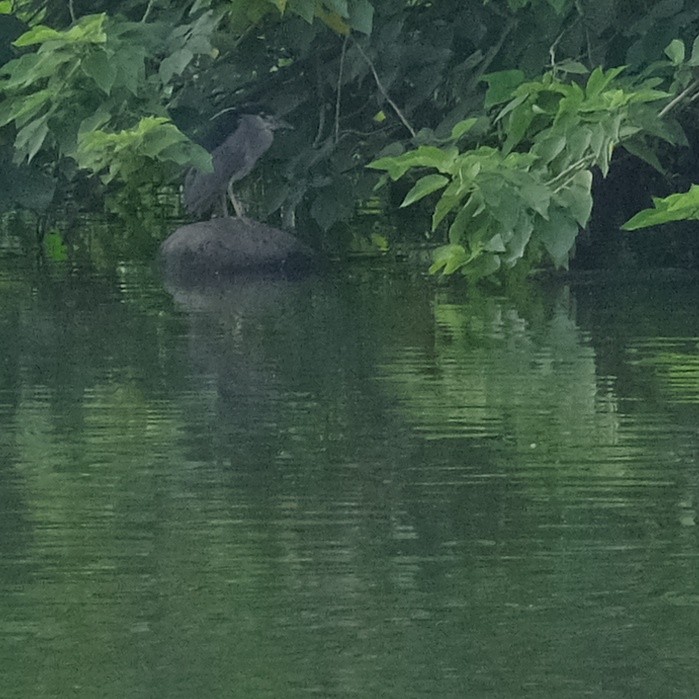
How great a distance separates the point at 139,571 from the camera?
164 inches

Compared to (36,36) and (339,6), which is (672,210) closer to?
(339,6)

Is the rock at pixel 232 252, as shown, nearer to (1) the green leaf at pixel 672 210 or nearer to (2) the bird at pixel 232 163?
(2) the bird at pixel 232 163

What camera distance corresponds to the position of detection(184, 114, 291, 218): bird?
452 inches

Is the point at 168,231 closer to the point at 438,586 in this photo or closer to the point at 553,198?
the point at 553,198

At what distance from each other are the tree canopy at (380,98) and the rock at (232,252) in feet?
0.95

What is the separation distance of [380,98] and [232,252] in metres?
1.40

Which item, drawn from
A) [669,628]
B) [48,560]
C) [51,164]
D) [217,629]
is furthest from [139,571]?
[51,164]

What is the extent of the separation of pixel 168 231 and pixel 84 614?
33.7 ft

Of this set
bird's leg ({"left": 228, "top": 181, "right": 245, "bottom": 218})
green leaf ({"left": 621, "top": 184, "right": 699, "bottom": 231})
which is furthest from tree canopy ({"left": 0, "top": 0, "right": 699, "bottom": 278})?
green leaf ({"left": 621, "top": 184, "right": 699, "bottom": 231})

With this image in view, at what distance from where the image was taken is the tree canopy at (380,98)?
Result: 324 inches

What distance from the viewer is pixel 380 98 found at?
1100 centimetres

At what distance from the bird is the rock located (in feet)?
1.01

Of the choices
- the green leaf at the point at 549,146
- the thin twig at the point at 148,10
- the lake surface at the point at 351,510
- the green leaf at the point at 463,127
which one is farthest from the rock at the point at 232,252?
the green leaf at the point at 549,146

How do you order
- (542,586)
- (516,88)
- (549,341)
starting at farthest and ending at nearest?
(516,88)
(549,341)
(542,586)
